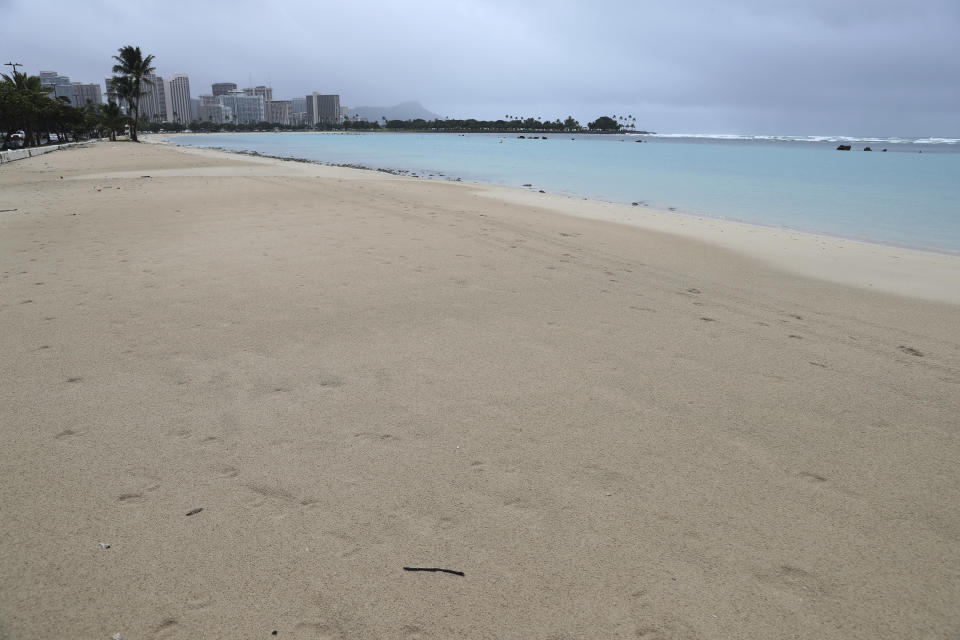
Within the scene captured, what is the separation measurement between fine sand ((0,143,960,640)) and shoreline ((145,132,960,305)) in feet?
4.41

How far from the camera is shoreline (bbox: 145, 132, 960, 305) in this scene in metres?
7.48

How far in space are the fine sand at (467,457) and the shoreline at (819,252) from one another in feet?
4.41

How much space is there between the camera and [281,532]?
2355 mm

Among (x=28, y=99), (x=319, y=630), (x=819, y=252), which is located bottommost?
(x=319, y=630)

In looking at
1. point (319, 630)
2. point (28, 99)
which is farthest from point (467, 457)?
point (28, 99)

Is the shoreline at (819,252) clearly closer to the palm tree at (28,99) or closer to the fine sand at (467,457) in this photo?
the fine sand at (467,457)

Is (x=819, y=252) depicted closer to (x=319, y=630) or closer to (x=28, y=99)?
(x=319, y=630)

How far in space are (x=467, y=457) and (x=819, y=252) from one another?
30.2 feet

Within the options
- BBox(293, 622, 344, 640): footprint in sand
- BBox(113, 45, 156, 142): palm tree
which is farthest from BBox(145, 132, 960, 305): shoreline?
BBox(113, 45, 156, 142): palm tree

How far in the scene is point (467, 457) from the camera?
2.92 metres

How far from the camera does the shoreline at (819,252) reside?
7.48 m

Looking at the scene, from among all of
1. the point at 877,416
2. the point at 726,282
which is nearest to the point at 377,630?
the point at 877,416

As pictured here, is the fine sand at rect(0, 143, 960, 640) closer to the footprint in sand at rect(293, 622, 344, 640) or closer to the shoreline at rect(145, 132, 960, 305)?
the footprint in sand at rect(293, 622, 344, 640)

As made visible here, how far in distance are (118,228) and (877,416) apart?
10012mm
